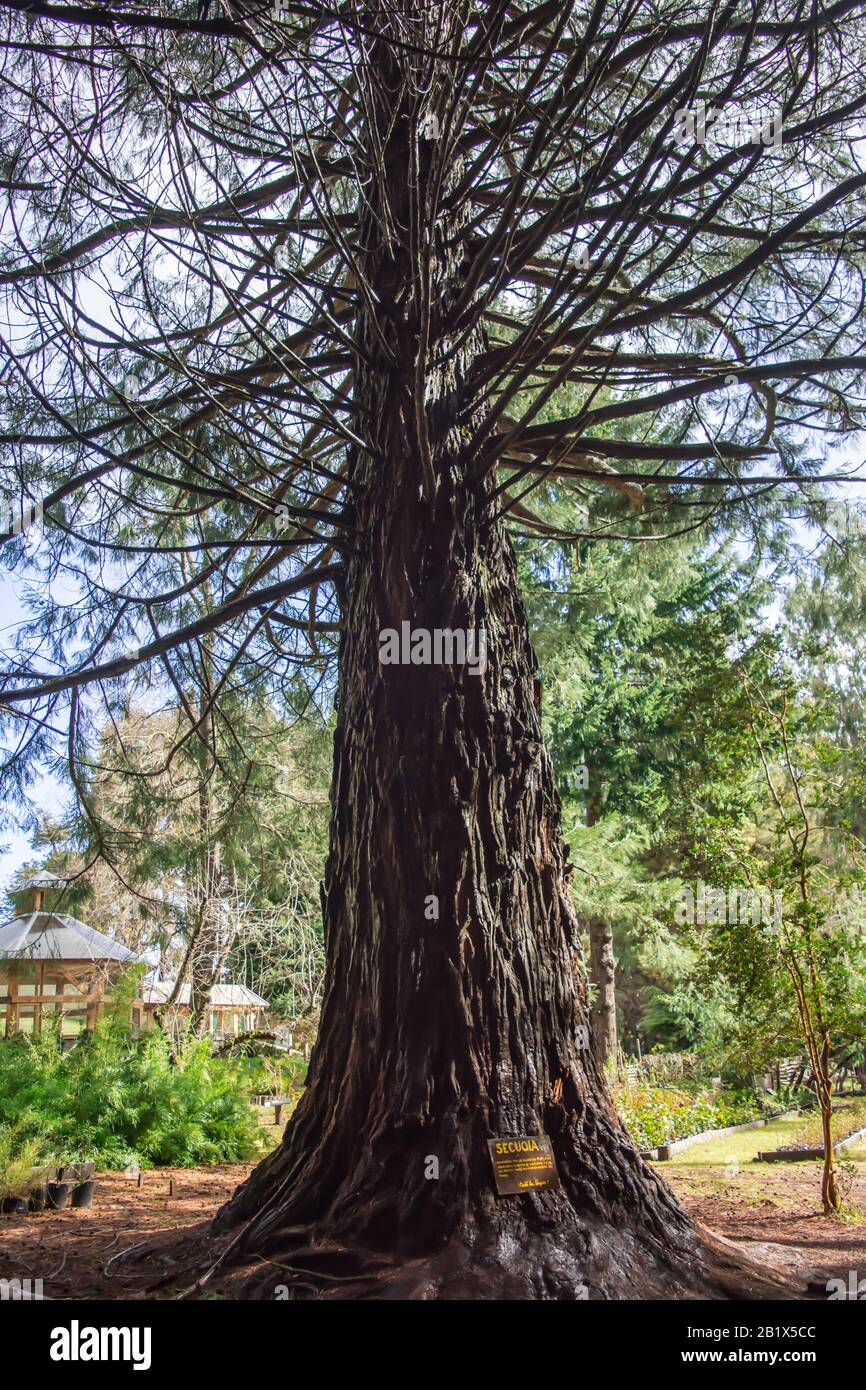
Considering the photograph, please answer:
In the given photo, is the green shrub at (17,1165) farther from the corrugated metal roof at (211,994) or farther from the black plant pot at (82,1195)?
the corrugated metal roof at (211,994)

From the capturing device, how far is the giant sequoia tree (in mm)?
2861

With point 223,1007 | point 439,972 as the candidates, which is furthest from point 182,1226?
point 223,1007

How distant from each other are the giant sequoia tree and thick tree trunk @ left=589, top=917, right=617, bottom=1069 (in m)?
8.71

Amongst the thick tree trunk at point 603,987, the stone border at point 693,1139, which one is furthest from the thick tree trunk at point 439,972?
the thick tree trunk at point 603,987

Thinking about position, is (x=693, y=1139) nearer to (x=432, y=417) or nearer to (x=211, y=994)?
(x=211, y=994)

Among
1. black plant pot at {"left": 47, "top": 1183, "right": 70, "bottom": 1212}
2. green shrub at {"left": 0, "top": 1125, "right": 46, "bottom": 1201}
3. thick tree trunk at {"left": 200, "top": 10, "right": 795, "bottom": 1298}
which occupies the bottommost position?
black plant pot at {"left": 47, "top": 1183, "right": 70, "bottom": 1212}

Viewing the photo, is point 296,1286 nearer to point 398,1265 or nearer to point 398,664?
point 398,1265

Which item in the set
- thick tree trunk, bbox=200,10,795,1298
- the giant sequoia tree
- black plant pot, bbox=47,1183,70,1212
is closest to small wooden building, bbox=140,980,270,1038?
black plant pot, bbox=47,1183,70,1212

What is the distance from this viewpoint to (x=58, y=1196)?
4.94m

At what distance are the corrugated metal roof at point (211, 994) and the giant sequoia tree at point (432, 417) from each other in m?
7.14

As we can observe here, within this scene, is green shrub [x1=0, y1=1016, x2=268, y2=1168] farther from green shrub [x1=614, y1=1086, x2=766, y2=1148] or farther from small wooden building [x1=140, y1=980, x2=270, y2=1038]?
small wooden building [x1=140, y1=980, x2=270, y2=1038]

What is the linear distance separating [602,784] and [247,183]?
36.7 ft

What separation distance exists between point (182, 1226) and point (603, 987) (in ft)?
29.7

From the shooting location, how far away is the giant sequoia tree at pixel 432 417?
2.86 m
